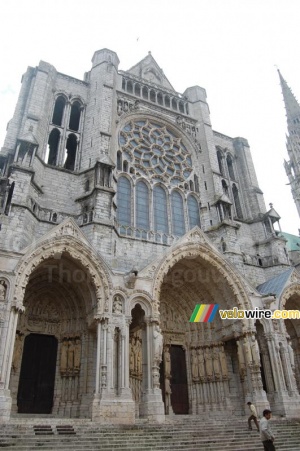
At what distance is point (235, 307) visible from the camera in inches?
527

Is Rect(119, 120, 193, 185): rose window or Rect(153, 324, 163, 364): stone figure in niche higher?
Rect(119, 120, 193, 185): rose window

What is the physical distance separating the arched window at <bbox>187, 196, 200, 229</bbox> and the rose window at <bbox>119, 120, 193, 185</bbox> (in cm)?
129

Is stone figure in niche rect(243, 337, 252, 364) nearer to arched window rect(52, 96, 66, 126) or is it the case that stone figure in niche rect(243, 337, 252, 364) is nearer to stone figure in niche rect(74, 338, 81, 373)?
stone figure in niche rect(74, 338, 81, 373)

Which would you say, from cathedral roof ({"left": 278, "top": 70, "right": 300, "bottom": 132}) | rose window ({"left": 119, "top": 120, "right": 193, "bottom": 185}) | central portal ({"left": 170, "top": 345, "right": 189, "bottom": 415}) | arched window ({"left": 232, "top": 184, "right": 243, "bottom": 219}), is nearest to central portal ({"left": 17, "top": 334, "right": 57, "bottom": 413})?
central portal ({"left": 170, "top": 345, "right": 189, "bottom": 415})

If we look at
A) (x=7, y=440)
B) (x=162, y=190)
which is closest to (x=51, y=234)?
(x=7, y=440)

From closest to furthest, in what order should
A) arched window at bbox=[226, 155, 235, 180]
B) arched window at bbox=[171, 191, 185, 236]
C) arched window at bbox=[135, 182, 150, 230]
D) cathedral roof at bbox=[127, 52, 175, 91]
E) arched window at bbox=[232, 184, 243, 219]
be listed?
arched window at bbox=[135, 182, 150, 230], arched window at bbox=[171, 191, 185, 236], arched window at bbox=[232, 184, 243, 219], arched window at bbox=[226, 155, 235, 180], cathedral roof at bbox=[127, 52, 175, 91]

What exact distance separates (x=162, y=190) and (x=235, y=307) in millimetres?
7552

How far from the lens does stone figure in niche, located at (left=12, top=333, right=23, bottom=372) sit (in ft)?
35.9

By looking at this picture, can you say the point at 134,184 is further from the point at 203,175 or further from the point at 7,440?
the point at 7,440

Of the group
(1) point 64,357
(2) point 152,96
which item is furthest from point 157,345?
(2) point 152,96

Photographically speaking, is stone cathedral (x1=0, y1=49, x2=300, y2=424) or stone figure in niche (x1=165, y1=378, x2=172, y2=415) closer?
stone cathedral (x1=0, y1=49, x2=300, y2=424)

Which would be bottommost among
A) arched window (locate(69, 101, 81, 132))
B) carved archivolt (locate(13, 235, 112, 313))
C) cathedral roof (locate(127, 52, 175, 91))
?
carved archivolt (locate(13, 235, 112, 313))

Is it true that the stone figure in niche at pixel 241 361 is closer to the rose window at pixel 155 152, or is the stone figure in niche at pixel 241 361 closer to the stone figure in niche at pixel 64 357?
the stone figure in niche at pixel 64 357

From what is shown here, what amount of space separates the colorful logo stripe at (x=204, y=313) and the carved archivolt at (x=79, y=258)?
4.86 m
